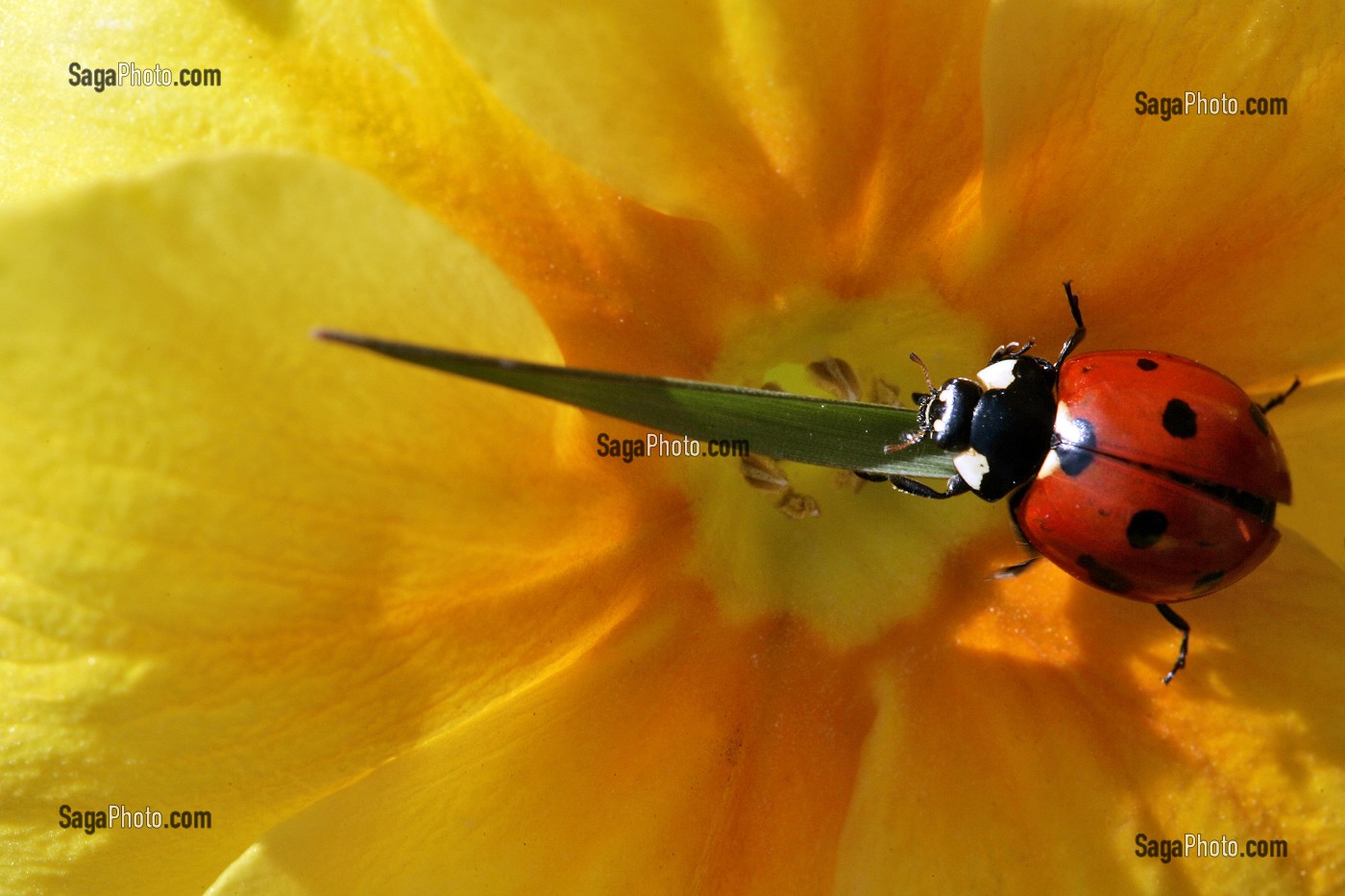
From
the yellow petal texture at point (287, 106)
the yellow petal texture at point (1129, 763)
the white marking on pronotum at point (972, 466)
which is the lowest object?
the yellow petal texture at point (1129, 763)

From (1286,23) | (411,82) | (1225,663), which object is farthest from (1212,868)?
(411,82)

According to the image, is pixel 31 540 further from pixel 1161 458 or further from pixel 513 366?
pixel 1161 458

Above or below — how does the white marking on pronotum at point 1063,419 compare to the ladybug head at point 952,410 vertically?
below

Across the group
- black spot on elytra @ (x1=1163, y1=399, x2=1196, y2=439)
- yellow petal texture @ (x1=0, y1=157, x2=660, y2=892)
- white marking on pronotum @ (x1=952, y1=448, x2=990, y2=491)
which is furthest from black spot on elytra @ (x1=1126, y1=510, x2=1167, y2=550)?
yellow petal texture @ (x1=0, y1=157, x2=660, y2=892)

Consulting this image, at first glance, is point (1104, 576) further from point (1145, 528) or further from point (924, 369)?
point (924, 369)

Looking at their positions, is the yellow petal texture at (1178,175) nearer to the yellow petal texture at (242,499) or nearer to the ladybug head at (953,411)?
the ladybug head at (953,411)

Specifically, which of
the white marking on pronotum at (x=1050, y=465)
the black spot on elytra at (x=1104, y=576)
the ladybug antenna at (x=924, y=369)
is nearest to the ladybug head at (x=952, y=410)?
the ladybug antenna at (x=924, y=369)
